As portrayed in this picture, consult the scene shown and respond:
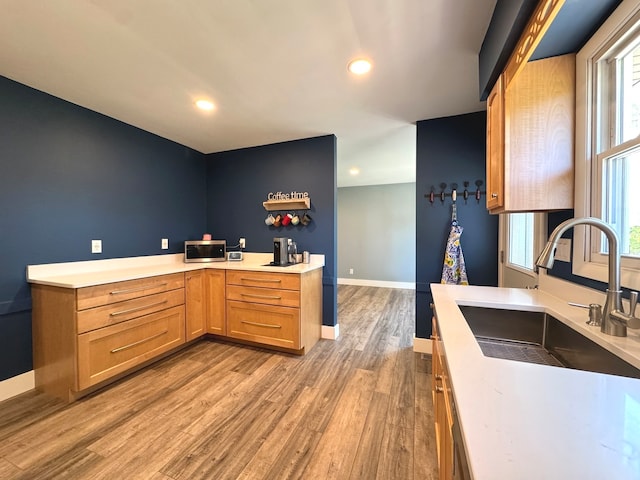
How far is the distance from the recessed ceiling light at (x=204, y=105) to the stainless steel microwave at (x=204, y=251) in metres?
1.47

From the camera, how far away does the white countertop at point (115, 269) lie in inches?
74.8

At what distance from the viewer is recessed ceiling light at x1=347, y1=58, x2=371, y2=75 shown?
5.46 feet

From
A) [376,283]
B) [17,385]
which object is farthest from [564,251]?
[376,283]

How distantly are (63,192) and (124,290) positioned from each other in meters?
1.01

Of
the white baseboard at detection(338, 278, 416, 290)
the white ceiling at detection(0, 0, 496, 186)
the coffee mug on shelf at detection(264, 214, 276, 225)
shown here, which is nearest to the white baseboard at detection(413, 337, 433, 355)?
the coffee mug on shelf at detection(264, 214, 276, 225)

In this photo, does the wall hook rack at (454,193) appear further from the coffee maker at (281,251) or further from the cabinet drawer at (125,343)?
the cabinet drawer at (125,343)

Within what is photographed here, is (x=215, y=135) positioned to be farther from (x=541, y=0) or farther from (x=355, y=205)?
(x=355, y=205)

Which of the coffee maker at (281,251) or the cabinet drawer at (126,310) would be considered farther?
the coffee maker at (281,251)

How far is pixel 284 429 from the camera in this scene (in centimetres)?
157

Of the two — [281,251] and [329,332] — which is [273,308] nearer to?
[281,251]

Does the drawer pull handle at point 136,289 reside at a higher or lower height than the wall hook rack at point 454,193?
lower

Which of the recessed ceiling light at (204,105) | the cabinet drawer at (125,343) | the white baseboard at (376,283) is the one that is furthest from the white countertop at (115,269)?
the white baseboard at (376,283)

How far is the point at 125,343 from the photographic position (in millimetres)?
2039

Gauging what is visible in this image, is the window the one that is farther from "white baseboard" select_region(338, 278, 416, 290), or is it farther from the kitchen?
"white baseboard" select_region(338, 278, 416, 290)
